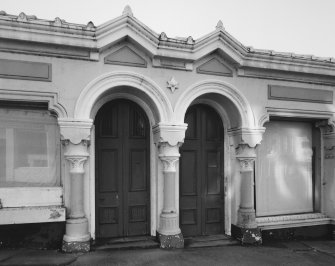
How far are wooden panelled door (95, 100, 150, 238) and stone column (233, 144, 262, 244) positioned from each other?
191cm

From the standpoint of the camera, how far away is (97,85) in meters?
5.38

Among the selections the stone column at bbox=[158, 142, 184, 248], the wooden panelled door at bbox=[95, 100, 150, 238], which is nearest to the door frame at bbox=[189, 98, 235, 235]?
the stone column at bbox=[158, 142, 184, 248]

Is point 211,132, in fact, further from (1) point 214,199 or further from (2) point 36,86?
(2) point 36,86

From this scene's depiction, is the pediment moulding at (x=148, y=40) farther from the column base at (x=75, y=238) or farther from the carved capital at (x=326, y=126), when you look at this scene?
the column base at (x=75, y=238)

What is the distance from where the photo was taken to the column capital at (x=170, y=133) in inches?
224

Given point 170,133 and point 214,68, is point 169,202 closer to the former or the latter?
point 170,133

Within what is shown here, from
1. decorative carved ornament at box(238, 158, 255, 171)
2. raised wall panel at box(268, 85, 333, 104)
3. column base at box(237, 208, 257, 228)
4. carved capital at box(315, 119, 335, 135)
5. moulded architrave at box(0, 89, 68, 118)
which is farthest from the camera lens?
carved capital at box(315, 119, 335, 135)

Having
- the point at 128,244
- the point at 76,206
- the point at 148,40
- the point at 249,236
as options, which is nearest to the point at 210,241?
the point at 249,236

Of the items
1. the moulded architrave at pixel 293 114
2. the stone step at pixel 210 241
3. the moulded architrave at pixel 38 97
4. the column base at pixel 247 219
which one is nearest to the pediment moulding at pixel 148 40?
the moulded architrave at pixel 38 97

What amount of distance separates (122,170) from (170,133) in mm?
1218

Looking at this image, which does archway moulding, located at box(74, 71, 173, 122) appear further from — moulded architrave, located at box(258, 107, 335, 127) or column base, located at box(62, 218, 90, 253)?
moulded architrave, located at box(258, 107, 335, 127)

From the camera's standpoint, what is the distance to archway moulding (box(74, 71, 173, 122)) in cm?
528

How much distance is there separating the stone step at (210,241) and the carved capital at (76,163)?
2482 millimetres

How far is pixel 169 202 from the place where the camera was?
227 inches
